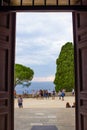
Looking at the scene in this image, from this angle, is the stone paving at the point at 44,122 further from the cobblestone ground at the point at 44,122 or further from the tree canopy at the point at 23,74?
the tree canopy at the point at 23,74

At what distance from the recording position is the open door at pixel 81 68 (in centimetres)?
557

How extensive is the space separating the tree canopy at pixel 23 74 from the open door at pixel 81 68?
43.0 meters

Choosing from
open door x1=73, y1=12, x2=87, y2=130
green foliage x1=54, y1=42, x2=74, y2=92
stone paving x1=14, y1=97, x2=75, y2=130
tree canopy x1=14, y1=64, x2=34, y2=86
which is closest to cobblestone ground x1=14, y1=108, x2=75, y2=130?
stone paving x1=14, y1=97, x2=75, y2=130

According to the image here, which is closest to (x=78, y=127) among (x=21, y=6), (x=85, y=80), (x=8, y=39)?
(x=85, y=80)

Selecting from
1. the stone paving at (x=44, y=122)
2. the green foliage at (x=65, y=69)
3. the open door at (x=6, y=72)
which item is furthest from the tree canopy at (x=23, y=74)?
the open door at (x=6, y=72)

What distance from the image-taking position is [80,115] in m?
5.73

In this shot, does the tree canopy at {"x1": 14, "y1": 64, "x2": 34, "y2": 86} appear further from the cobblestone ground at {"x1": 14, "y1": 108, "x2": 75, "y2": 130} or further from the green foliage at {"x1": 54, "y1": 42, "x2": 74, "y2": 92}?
the cobblestone ground at {"x1": 14, "y1": 108, "x2": 75, "y2": 130}

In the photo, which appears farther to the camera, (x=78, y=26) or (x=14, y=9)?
(x=78, y=26)

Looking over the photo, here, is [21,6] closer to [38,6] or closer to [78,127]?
[38,6]

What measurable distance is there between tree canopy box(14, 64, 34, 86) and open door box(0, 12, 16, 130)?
1688 inches

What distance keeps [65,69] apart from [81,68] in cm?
3670

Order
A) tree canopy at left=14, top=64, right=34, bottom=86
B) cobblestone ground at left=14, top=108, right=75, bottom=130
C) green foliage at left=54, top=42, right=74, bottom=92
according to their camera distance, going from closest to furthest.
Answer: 1. cobblestone ground at left=14, top=108, right=75, bottom=130
2. green foliage at left=54, top=42, right=74, bottom=92
3. tree canopy at left=14, top=64, right=34, bottom=86

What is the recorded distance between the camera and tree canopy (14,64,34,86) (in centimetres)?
4981

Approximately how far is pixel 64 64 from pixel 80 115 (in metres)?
36.9
